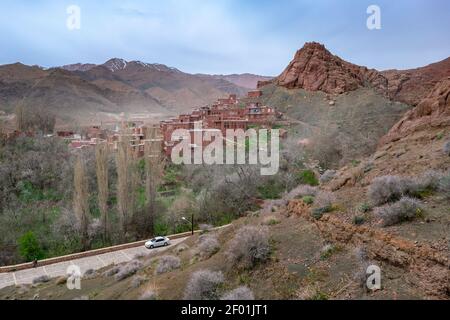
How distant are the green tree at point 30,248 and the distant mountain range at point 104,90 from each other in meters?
28.8

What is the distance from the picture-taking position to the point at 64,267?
51.9 ft

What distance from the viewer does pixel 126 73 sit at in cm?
13000

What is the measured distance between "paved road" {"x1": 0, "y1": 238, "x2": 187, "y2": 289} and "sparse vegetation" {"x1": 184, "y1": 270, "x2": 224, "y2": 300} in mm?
7021

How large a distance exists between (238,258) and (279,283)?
1.35m

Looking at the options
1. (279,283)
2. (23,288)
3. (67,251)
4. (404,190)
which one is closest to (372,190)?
(404,190)

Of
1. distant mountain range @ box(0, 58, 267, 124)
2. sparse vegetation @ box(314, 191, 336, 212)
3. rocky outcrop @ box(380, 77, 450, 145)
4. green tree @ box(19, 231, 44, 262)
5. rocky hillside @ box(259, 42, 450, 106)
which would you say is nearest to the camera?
sparse vegetation @ box(314, 191, 336, 212)

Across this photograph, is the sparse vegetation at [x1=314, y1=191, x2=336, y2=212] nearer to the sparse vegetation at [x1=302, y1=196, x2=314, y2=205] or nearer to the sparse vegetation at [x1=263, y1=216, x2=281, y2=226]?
the sparse vegetation at [x1=302, y1=196, x2=314, y2=205]

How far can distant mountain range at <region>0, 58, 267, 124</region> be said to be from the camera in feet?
227

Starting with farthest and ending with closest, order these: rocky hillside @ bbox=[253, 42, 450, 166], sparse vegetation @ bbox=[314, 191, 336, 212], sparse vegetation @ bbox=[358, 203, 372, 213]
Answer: rocky hillside @ bbox=[253, 42, 450, 166] < sparse vegetation @ bbox=[314, 191, 336, 212] < sparse vegetation @ bbox=[358, 203, 372, 213]

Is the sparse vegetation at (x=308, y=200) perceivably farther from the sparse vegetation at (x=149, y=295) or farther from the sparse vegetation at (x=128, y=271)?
the sparse vegetation at (x=128, y=271)

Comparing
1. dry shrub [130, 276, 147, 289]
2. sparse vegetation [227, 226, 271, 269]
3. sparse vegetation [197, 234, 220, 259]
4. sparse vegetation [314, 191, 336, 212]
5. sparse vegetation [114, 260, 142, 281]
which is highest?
sparse vegetation [314, 191, 336, 212]

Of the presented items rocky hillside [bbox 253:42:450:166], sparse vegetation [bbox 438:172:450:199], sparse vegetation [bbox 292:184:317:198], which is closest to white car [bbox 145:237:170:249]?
sparse vegetation [bbox 292:184:317:198]

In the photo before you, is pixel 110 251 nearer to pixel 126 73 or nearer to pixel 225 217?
pixel 225 217

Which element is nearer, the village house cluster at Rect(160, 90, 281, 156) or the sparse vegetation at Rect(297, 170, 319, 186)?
the sparse vegetation at Rect(297, 170, 319, 186)
